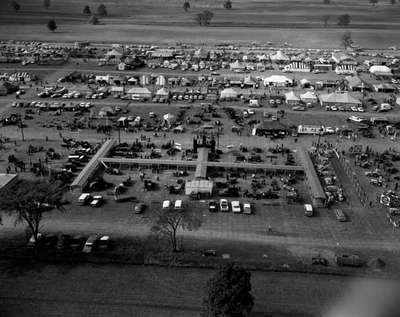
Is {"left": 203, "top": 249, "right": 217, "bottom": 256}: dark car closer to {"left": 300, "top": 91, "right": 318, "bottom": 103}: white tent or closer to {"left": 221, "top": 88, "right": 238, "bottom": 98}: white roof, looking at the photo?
{"left": 221, "top": 88, "right": 238, "bottom": 98}: white roof

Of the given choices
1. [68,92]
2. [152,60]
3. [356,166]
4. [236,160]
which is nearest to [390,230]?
[356,166]

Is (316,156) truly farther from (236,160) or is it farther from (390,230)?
(390,230)

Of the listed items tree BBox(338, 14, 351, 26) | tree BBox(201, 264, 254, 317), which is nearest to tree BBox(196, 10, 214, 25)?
tree BBox(338, 14, 351, 26)

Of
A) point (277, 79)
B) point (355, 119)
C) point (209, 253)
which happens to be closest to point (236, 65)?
point (277, 79)

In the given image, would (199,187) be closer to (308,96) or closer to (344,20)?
(308,96)

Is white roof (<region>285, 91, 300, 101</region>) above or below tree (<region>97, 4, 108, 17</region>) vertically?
below

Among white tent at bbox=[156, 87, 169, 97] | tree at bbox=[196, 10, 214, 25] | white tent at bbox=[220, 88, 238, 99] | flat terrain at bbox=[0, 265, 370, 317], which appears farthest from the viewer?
tree at bbox=[196, 10, 214, 25]

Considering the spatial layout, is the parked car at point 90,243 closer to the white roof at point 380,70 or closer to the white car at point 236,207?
the white car at point 236,207
